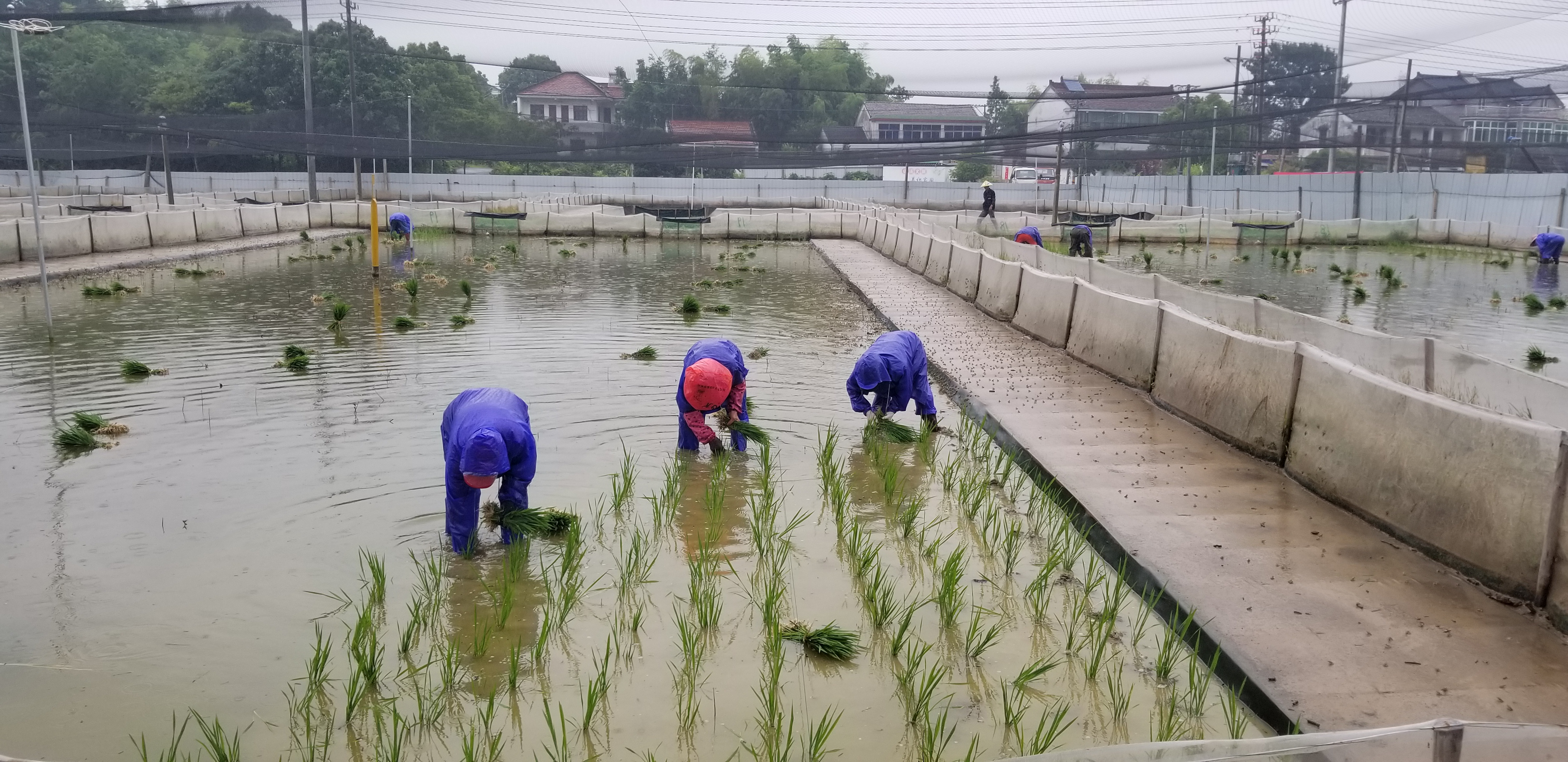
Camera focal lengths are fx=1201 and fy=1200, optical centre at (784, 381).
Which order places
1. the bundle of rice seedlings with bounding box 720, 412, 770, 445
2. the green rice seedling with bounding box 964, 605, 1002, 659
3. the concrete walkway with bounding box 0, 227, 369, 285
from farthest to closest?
the concrete walkway with bounding box 0, 227, 369, 285, the bundle of rice seedlings with bounding box 720, 412, 770, 445, the green rice seedling with bounding box 964, 605, 1002, 659

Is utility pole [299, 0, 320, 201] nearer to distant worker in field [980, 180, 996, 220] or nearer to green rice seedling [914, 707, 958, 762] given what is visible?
distant worker in field [980, 180, 996, 220]

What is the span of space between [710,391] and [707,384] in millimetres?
60

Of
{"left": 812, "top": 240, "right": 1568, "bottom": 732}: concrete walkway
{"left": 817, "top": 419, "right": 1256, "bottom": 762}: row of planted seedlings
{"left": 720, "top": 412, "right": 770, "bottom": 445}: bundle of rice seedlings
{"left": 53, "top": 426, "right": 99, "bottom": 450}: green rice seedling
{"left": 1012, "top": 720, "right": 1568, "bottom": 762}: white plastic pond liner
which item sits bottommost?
{"left": 817, "top": 419, "right": 1256, "bottom": 762}: row of planted seedlings

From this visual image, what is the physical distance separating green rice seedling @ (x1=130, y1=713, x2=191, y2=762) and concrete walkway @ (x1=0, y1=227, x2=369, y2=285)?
15.3 m

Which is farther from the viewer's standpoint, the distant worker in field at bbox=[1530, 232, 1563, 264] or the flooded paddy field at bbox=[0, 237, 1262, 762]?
the distant worker in field at bbox=[1530, 232, 1563, 264]

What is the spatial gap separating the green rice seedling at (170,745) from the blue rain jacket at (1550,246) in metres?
27.0

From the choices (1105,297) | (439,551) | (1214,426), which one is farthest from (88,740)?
(1105,297)

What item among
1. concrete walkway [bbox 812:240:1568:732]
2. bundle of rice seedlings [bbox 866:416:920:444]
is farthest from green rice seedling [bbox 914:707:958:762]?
bundle of rice seedlings [bbox 866:416:920:444]

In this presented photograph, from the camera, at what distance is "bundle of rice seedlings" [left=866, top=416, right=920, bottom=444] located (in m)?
8.59

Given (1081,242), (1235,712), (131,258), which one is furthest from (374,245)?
(1235,712)

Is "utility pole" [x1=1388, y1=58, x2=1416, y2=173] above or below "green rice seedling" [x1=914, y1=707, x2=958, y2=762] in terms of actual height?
above

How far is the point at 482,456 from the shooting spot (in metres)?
5.46

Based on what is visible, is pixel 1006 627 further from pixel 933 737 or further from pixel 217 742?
pixel 217 742

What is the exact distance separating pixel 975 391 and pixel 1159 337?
157cm
